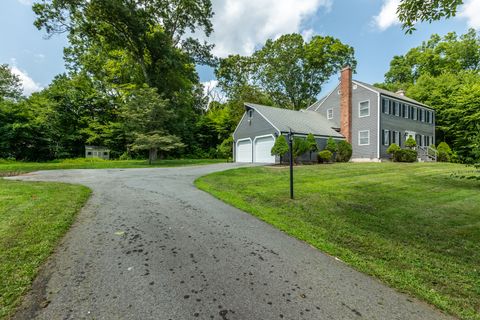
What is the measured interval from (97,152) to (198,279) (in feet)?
86.9

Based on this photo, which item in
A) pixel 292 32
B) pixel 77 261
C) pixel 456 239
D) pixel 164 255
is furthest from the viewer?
pixel 292 32

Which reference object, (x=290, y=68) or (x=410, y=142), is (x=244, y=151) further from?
(x=290, y=68)

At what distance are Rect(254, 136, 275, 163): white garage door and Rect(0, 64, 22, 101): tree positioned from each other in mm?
35412

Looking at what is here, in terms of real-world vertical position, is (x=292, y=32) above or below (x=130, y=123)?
above

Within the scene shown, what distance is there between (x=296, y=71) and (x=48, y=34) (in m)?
29.4

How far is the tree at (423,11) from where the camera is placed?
473 cm

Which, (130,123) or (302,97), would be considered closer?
(130,123)

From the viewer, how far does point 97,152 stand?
80.6 ft

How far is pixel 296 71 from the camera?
116 ft

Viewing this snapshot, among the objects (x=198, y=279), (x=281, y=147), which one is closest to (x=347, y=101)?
(x=281, y=147)

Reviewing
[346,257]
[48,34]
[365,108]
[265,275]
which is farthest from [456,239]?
[48,34]

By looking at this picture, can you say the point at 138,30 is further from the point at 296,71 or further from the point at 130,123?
the point at 296,71

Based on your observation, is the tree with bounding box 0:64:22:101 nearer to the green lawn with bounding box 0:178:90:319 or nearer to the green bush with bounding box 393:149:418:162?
the green lawn with bounding box 0:178:90:319

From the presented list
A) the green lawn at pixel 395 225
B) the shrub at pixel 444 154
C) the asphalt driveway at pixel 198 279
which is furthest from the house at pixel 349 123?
the asphalt driveway at pixel 198 279
